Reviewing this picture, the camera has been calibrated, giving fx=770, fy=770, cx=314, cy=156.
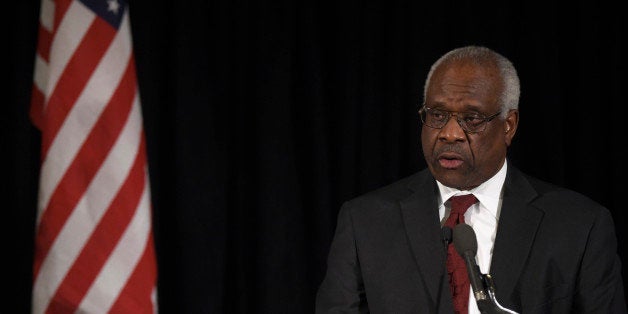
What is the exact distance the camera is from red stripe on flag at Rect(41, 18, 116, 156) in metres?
2.35

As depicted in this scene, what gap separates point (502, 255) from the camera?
1.94 meters

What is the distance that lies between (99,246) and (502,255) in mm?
1199

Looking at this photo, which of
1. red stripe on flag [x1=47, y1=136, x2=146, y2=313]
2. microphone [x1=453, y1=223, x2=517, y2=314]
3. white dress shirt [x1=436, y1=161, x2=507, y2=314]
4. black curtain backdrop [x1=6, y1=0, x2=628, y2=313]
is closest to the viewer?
microphone [x1=453, y1=223, x2=517, y2=314]

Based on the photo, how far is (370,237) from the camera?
206 cm

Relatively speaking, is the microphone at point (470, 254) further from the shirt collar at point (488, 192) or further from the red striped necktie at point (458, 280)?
the shirt collar at point (488, 192)

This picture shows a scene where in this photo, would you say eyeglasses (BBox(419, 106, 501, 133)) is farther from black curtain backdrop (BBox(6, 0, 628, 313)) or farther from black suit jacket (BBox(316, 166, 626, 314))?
black curtain backdrop (BBox(6, 0, 628, 313))

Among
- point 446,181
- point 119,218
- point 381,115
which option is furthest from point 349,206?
point 381,115

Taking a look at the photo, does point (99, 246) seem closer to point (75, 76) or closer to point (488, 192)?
point (75, 76)

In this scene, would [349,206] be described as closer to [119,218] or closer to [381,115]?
[119,218]

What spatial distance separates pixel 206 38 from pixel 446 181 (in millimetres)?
1243

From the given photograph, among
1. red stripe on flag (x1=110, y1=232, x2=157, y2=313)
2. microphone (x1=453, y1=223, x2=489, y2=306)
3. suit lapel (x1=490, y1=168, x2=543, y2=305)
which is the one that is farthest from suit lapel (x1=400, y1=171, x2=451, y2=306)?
red stripe on flag (x1=110, y1=232, x2=157, y2=313)

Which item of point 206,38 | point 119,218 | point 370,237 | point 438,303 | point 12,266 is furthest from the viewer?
point 206,38

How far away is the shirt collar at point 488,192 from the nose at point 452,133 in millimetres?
163

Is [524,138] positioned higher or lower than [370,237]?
higher
